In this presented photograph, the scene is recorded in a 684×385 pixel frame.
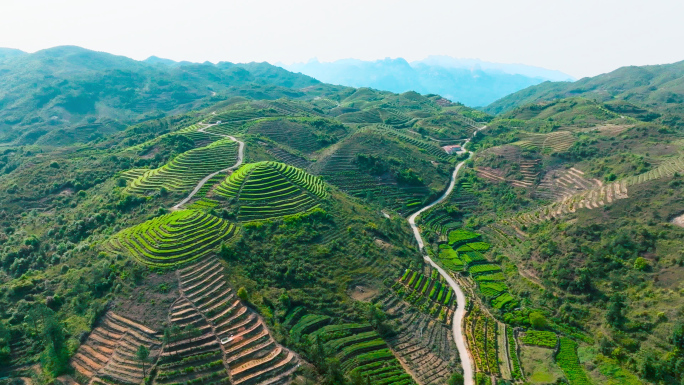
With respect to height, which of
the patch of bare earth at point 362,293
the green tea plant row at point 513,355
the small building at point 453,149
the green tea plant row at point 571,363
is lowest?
the green tea plant row at point 513,355

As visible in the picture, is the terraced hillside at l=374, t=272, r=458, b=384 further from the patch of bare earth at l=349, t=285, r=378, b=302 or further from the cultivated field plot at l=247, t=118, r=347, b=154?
the cultivated field plot at l=247, t=118, r=347, b=154

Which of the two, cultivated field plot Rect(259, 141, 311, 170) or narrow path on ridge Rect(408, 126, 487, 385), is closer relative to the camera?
narrow path on ridge Rect(408, 126, 487, 385)

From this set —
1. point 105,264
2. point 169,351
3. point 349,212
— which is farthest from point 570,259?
point 105,264

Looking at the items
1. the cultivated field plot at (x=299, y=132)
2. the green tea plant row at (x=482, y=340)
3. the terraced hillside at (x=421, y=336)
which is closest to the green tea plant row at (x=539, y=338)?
the green tea plant row at (x=482, y=340)

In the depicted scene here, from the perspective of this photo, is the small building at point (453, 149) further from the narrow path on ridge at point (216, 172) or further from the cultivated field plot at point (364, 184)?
the narrow path on ridge at point (216, 172)

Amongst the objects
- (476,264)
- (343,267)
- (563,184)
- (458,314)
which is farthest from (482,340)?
(563,184)

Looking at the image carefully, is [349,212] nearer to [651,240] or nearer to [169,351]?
[169,351]

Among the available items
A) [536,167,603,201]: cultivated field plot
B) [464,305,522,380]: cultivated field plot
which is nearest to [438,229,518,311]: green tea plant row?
[464,305,522,380]: cultivated field plot
